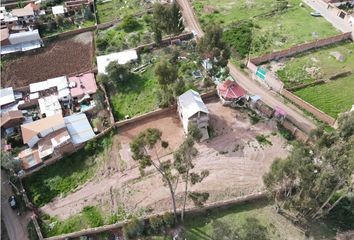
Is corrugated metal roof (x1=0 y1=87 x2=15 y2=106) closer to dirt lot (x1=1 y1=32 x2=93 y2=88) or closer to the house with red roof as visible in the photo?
dirt lot (x1=1 y1=32 x2=93 y2=88)

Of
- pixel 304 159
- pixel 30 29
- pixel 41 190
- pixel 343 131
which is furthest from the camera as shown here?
pixel 30 29

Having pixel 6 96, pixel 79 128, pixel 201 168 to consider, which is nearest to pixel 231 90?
pixel 201 168

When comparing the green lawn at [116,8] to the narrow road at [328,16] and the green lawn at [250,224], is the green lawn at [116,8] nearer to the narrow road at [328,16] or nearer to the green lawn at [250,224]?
the narrow road at [328,16]

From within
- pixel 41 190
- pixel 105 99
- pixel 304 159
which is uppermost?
pixel 304 159

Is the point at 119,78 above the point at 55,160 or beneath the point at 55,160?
above

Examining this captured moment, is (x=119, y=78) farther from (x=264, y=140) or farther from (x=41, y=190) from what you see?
(x=264, y=140)

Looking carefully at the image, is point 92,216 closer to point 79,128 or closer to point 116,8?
point 79,128

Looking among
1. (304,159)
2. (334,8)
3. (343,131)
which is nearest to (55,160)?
(304,159)

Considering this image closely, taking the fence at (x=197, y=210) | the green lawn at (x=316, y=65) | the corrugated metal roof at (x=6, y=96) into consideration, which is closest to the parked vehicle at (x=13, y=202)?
the fence at (x=197, y=210)
